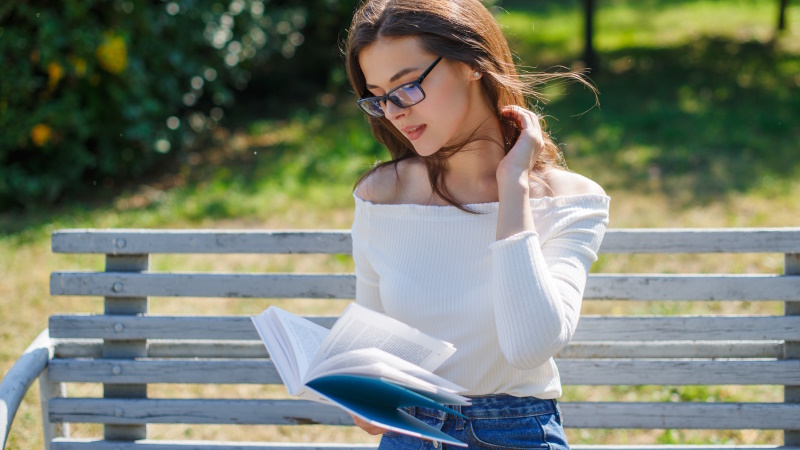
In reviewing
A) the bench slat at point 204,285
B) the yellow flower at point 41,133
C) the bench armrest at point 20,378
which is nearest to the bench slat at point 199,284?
the bench slat at point 204,285

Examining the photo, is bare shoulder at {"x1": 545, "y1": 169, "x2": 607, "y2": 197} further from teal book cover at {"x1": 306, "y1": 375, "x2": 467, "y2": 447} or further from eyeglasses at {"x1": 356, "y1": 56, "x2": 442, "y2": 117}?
teal book cover at {"x1": 306, "y1": 375, "x2": 467, "y2": 447}

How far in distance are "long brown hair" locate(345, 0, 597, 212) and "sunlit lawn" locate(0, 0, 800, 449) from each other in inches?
14.7

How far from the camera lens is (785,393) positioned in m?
2.60

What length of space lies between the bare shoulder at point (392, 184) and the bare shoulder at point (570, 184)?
343 mm

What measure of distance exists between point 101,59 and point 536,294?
4.99 meters

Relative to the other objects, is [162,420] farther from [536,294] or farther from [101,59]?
[101,59]

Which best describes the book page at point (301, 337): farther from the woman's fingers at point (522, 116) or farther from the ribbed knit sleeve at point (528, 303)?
the woman's fingers at point (522, 116)

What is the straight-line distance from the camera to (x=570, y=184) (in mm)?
2082

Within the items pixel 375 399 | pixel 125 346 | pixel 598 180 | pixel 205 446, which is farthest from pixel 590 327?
pixel 598 180

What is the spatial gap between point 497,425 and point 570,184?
631mm

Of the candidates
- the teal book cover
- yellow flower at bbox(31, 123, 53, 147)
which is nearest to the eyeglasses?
the teal book cover

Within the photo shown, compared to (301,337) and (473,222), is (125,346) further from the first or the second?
(473,222)

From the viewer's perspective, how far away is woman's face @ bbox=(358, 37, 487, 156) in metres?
1.93

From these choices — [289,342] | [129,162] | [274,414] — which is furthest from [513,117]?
[129,162]
